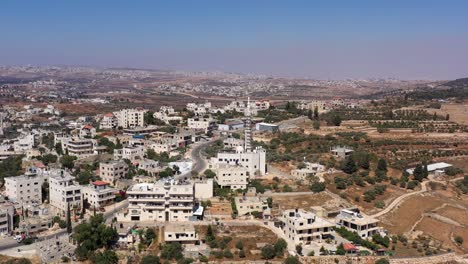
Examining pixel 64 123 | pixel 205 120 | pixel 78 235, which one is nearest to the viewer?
pixel 78 235

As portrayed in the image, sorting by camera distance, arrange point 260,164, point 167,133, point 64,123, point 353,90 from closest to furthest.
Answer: point 260,164 → point 167,133 → point 64,123 → point 353,90

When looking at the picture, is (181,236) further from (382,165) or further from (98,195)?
(382,165)

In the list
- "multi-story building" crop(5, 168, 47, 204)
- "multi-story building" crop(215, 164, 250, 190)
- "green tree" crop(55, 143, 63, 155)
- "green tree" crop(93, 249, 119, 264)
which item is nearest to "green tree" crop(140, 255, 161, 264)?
"green tree" crop(93, 249, 119, 264)

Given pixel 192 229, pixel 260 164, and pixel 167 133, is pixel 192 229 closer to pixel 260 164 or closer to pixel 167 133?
pixel 260 164

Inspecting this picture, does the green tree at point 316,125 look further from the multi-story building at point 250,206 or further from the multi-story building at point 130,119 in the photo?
the multi-story building at point 250,206

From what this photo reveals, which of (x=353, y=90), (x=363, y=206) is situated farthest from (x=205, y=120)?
(x=353, y=90)
